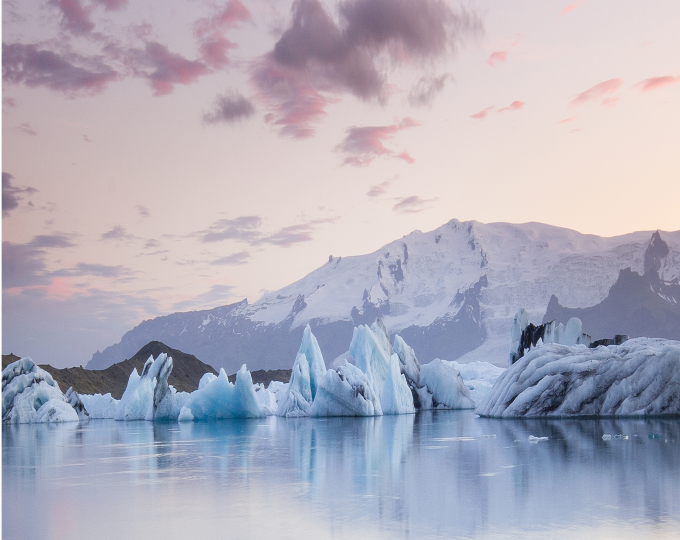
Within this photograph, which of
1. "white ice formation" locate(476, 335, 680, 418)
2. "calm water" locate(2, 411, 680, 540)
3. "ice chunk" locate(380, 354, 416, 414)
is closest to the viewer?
"calm water" locate(2, 411, 680, 540)

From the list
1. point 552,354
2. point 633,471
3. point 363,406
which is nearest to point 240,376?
point 363,406

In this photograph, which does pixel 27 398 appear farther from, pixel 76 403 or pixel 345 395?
pixel 345 395

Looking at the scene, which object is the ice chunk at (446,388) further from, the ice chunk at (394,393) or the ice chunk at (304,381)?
the ice chunk at (304,381)

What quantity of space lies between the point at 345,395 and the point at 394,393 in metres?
6.53

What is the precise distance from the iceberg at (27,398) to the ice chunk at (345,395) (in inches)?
857

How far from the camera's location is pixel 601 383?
35.1 meters

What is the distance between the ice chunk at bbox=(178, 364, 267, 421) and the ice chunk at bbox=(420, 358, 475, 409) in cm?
1860

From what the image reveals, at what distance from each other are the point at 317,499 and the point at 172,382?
121 metres

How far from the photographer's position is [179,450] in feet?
81.4

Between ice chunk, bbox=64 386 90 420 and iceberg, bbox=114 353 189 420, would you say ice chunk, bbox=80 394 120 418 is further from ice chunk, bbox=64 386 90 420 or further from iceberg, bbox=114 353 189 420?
iceberg, bbox=114 353 189 420

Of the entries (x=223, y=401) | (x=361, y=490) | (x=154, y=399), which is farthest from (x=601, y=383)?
(x=154, y=399)

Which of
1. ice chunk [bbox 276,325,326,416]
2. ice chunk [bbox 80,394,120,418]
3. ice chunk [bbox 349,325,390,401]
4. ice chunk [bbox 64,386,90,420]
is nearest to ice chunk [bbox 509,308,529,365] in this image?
ice chunk [bbox 349,325,390,401]

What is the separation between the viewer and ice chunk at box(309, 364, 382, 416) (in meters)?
48.4

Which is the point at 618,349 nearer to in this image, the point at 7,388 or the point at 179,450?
the point at 179,450
